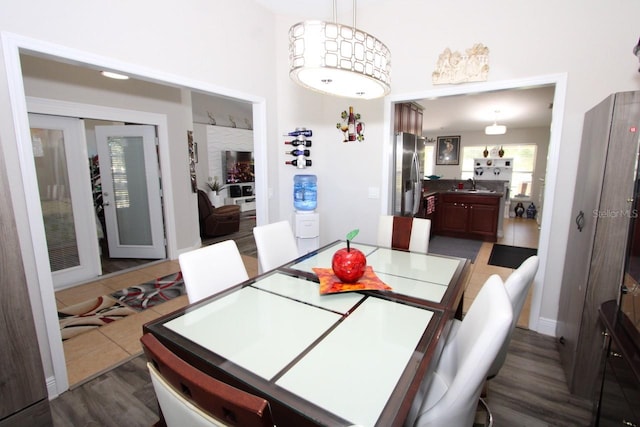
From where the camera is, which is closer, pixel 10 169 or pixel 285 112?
pixel 10 169

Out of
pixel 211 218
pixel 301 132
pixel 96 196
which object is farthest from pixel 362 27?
pixel 96 196

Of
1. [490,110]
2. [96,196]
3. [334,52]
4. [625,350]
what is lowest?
[625,350]

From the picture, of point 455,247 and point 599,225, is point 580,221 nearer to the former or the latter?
point 599,225

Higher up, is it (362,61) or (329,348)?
(362,61)

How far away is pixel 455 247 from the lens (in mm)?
5094

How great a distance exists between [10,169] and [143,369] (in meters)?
1.48

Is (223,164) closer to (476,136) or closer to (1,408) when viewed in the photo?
(1,408)

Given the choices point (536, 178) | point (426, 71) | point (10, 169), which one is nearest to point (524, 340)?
point (426, 71)

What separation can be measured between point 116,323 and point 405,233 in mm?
2708

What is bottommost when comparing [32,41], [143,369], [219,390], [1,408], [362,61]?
[143,369]

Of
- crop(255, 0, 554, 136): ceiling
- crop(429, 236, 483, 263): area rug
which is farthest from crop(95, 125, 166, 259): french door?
crop(429, 236, 483, 263): area rug

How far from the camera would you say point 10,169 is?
1.64 metres

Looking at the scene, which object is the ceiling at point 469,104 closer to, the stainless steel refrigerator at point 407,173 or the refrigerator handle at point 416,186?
the stainless steel refrigerator at point 407,173

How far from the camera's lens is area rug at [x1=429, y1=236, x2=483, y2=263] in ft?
15.5
